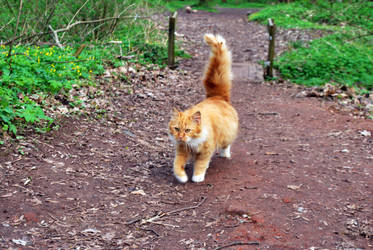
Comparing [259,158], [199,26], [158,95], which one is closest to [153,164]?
[259,158]

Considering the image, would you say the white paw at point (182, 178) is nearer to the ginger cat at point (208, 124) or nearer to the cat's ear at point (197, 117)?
the ginger cat at point (208, 124)

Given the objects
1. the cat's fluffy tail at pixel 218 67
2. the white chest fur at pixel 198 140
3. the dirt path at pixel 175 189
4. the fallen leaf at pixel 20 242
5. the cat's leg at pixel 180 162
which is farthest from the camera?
the cat's fluffy tail at pixel 218 67

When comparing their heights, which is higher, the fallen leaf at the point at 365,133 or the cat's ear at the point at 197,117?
the cat's ear at the point at 197,117

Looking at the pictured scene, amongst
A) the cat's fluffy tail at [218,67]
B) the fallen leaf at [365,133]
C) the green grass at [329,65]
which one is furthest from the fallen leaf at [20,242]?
the green grass at [329,65]

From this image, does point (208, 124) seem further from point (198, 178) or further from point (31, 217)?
point (31, 217)

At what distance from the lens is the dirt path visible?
3713 mm

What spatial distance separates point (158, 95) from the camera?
28.7 feet

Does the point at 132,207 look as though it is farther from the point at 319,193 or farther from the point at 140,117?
the point at 140,117

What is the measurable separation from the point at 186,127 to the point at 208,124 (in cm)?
44

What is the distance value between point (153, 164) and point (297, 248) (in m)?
2.48

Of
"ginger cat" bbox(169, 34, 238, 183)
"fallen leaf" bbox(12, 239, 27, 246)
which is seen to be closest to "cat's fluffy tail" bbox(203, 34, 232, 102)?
"ginger cat" bbox(169, 34, 238, 183)

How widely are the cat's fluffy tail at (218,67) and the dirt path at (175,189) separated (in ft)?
3.57

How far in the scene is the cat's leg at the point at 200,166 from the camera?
15.9ft

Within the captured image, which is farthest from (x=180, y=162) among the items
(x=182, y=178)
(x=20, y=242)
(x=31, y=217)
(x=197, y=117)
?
(x=20, y=242)
